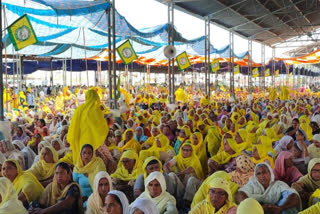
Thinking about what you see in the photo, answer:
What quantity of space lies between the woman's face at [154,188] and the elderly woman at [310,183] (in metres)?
1.28

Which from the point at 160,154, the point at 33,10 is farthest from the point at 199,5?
the point at 160,154

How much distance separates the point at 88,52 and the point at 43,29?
5458mm

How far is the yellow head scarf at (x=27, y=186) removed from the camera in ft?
11.1

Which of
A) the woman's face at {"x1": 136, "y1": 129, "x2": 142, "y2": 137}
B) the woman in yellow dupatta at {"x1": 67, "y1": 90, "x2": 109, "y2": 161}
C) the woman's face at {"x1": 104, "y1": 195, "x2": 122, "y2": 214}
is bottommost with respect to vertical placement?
the woman's face at {"x1": 104, "y1": 195, "x2": 122, "y2": 214}

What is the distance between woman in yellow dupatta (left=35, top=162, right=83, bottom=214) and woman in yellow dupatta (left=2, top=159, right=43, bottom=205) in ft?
0.35

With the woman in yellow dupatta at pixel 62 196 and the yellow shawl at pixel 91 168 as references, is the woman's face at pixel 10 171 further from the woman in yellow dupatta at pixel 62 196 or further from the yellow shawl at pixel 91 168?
the yellow shawl at pixel 91 168

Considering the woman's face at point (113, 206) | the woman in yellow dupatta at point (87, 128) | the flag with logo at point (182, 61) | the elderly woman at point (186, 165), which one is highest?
the flag with logo at point (182, 61)

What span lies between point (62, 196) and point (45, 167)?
107 cm

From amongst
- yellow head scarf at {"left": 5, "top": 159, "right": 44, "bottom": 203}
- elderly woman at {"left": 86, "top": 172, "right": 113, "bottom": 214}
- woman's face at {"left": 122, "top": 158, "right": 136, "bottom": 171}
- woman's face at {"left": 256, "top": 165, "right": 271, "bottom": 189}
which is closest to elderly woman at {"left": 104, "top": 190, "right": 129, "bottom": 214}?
elderly woman at {"left": 86, "top": 172, "right": 113, "bottom": 214}

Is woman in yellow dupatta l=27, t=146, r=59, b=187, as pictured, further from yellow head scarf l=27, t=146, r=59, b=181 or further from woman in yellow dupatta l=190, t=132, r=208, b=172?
woman in yellow dupatta l=190, t=132, r=208, b=172

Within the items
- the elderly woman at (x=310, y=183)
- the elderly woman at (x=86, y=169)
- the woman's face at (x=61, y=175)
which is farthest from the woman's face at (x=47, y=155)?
the elderly woman at (x=310, y=183)

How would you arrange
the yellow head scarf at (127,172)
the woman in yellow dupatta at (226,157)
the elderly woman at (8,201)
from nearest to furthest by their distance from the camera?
the elderly woman at (8,201)
the yellow head scarf at (127,172)
the woman in yellow dupatta at (226,157)

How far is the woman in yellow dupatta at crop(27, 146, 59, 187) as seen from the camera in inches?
162

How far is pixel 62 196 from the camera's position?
125 inches
